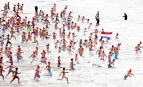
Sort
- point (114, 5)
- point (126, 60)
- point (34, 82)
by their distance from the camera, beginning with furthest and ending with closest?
point (114, 5) < point (126, 60) < point (34, 82)

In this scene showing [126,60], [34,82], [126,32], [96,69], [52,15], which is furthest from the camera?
[52,15]

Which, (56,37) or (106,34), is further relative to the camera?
(56,37)

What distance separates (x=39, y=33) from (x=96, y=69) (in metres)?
7.90

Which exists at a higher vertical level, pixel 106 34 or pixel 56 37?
pixel 106 34

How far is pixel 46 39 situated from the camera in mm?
28141

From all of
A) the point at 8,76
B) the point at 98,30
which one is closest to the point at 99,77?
the point at 8,76

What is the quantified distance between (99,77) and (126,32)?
10.4 m

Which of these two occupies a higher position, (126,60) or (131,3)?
(131,3)

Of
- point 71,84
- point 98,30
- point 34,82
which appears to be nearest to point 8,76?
point 34,82

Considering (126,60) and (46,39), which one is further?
(46,39)

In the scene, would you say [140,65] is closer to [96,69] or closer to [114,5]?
[96,69]

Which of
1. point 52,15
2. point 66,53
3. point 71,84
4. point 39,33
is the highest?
point 52,15

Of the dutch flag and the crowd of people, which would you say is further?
the dutch flag

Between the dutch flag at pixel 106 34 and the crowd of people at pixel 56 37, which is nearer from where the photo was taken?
the crowd of people at pixel 56 37
